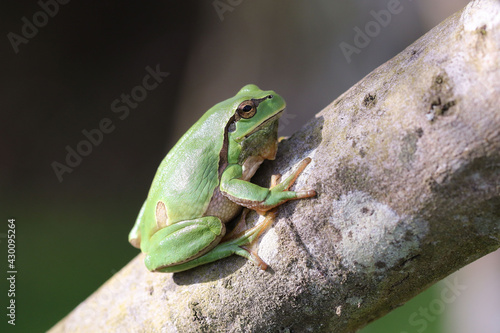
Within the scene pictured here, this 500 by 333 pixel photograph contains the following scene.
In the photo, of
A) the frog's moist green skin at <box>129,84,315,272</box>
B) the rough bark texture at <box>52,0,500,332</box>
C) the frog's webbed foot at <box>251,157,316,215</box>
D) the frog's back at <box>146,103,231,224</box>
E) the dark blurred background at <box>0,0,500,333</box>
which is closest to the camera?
the rough bark texture at <box>52,0,500,332</box>

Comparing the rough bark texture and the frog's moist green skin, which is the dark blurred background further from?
the rough bark texture

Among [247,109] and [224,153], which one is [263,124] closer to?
[247,109]

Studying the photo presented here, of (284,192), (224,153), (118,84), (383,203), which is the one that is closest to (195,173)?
(224,153)

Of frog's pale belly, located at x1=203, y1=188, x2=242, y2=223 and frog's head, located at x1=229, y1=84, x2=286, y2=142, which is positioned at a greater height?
frog's head, located at x1=229, y1=84, x2=286, y2=142

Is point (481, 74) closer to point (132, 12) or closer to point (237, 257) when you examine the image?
point (237, 257)

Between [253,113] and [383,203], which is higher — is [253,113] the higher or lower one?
the higher one

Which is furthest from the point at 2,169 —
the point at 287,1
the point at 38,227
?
the point at 287,1

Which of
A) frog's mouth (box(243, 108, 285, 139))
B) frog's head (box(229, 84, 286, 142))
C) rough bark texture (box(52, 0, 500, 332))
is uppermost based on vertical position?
frog's head (box(229, 84, 286, 142))

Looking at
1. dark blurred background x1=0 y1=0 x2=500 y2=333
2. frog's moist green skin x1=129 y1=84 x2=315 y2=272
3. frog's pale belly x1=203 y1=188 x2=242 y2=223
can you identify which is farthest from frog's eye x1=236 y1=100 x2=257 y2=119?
dark blurred background x1=0 y1=0 x2=500 y2=333
